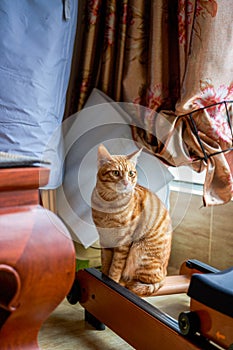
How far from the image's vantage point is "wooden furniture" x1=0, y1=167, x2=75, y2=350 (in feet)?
2.47

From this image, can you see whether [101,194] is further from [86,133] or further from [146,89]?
[146,89]

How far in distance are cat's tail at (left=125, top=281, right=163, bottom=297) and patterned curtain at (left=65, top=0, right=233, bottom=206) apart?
0.33 m

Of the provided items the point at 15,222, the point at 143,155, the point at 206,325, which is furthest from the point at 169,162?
the point at 15,222

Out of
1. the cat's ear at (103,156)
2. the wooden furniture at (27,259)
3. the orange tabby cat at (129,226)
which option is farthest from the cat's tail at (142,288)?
the wooden furniture at (27,259)

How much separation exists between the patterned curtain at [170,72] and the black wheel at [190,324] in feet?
1.61

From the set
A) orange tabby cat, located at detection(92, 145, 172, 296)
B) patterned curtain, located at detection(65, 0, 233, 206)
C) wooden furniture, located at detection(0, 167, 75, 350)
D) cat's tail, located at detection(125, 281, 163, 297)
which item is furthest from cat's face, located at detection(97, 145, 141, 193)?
wooden furniture, located at detection(0, 167, 75, 350)

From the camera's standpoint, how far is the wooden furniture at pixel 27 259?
0.75m

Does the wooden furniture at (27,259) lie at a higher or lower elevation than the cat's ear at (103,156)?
lower

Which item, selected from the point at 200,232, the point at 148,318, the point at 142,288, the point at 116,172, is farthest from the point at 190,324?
the point at 200,232

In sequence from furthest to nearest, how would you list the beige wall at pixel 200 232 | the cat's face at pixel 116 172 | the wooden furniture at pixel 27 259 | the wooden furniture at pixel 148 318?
the beige wall at pixel 200 232
the cat's face at pixel 116 172
the wooden furniture at pixel 148 318
the wooden furniture at pixel 27 259

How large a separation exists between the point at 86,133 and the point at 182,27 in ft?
1.60

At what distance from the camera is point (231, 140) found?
1.39m

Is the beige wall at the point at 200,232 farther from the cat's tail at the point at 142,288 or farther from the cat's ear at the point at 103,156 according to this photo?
the cat's ear at the point at 103,156

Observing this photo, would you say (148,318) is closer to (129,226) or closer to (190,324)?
(190,324)
